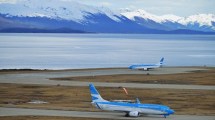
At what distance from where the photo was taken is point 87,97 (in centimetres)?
7712

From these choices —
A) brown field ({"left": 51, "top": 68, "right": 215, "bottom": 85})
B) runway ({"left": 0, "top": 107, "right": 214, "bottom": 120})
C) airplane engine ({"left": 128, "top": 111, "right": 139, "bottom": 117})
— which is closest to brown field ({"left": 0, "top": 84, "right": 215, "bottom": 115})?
runway ({"left": 0, "top": 107, "right": 214, "bottom": 120})

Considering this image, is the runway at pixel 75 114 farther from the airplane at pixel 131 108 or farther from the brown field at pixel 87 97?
the brown field at pixel 87 97

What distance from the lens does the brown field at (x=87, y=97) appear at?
67.5m

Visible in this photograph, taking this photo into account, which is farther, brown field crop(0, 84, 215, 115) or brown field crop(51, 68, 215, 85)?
brown field crop(51, 68, 215, 85)

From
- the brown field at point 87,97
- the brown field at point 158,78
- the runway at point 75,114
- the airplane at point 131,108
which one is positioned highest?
→ the brown field at point 158,78

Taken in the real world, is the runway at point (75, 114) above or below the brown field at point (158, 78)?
below

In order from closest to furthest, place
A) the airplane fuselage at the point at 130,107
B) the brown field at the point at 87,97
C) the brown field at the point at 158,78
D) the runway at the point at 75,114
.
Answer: the runway at the point at 75,114, the airplane fuselage at the point at 130,107, the brown field at the point at 87,97, the brown field at the point at 158,78

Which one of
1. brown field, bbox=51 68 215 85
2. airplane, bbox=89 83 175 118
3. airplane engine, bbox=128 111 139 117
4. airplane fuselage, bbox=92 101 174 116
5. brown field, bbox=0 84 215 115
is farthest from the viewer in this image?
brown field, bbox=51 68 215 85

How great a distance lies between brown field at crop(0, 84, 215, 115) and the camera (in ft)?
221

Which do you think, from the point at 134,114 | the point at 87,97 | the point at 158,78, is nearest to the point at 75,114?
the point at 134,114

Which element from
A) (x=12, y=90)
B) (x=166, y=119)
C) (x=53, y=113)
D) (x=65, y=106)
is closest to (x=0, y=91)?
(x=12, y=90)

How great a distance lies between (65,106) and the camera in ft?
223

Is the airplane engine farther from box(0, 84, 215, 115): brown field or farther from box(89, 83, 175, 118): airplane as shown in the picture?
box(0, 84, 215, 115): brown field

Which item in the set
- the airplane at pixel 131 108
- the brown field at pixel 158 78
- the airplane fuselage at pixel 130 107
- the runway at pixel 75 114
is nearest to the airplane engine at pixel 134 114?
the airplane at pixel 131 108
